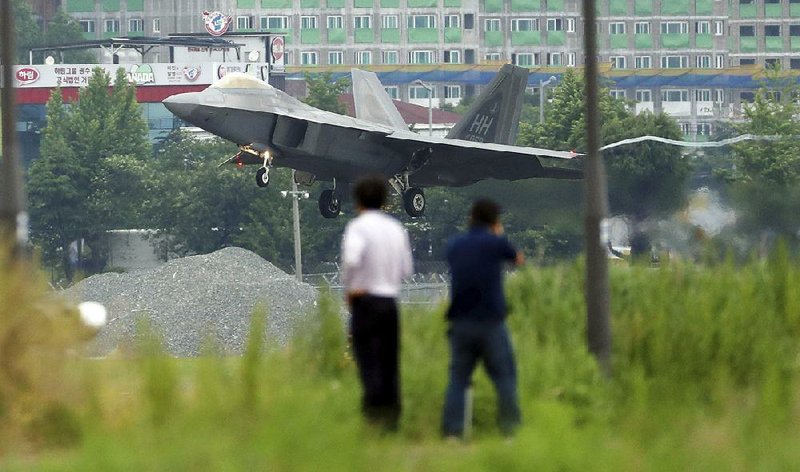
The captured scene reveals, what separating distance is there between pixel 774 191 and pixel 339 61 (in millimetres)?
104966

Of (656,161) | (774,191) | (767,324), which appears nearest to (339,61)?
(656,161)

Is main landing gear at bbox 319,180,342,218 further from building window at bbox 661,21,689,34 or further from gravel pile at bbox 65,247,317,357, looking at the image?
building window at bbox 661,21,689,34

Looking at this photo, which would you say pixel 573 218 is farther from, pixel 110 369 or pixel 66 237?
pixel 66 237

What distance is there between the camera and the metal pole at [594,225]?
14.8 m

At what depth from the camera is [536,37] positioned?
142 metres

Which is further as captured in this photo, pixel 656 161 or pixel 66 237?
pixel 66 237

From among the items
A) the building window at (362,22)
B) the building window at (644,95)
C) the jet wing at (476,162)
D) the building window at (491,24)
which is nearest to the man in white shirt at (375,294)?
the jet wing at (476,162)

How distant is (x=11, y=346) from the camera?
1270cm

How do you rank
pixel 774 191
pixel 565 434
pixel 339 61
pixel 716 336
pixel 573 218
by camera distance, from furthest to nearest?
pixel 339 61 < pixel 573 218 < pixel 774 191 < pixel 716 336 < pixel 565 434

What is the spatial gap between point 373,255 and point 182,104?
87.1 ft

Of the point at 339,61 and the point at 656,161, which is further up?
the point at 339,61

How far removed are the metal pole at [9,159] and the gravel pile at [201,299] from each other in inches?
892

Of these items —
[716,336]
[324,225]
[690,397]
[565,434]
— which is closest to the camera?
[565,434]

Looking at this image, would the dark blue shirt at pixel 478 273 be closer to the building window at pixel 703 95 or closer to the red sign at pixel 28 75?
the red sign at pixel 28 75
